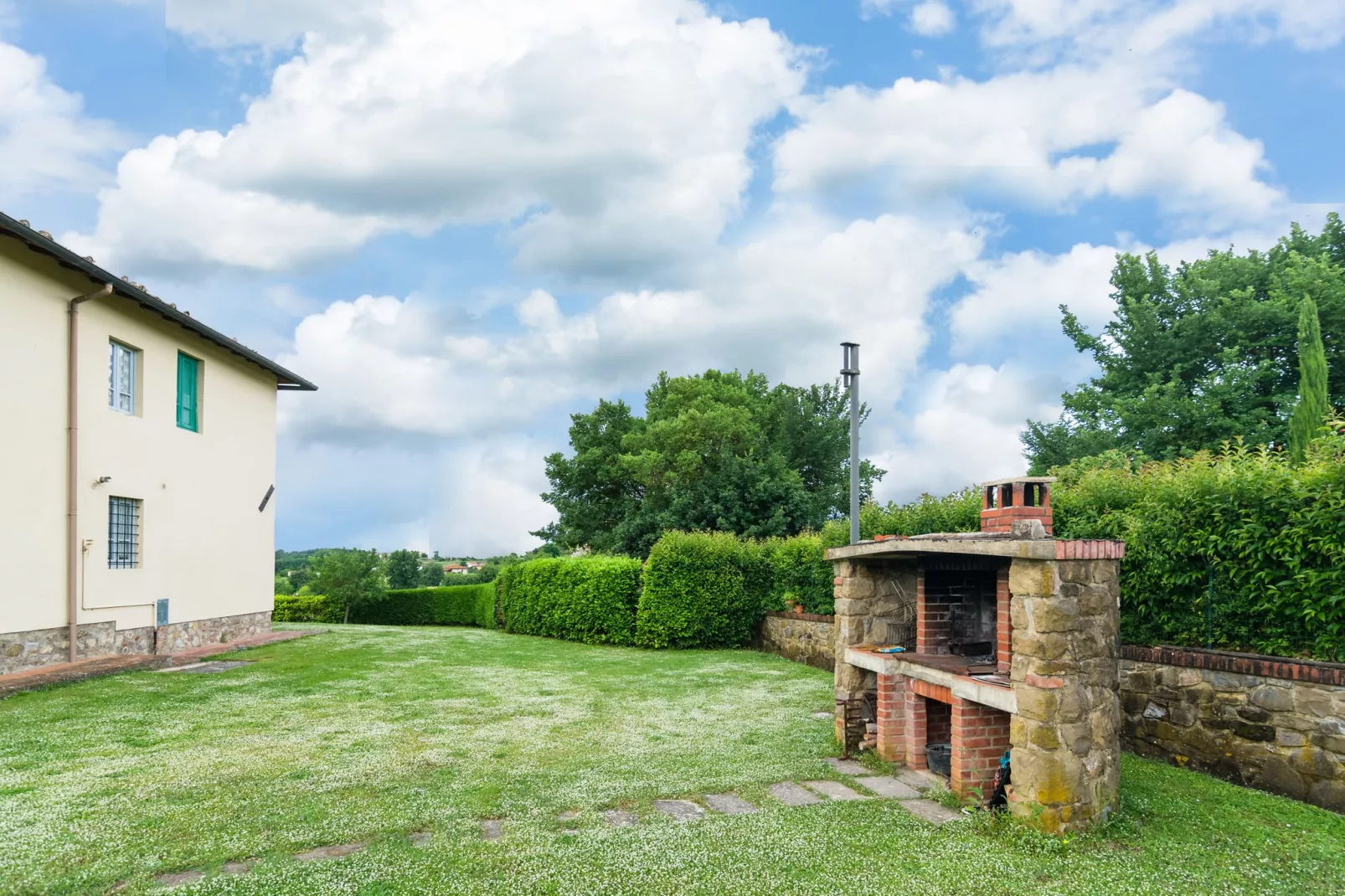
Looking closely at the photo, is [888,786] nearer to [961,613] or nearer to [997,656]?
[997,656]

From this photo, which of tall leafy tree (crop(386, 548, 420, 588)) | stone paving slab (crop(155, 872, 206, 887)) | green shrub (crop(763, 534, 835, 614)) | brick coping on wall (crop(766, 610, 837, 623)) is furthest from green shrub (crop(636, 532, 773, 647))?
tall leafy tree (crop(386, 548, 420, 588))

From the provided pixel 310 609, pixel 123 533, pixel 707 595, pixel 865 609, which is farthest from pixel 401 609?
pixel 865 609

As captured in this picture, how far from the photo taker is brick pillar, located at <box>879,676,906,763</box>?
746cm

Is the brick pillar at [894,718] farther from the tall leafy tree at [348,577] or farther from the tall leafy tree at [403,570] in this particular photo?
the tall leafy tree at [403,570]

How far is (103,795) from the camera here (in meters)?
6.24

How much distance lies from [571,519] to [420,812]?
3122 cm

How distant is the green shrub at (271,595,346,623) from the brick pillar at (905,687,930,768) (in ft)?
96.0

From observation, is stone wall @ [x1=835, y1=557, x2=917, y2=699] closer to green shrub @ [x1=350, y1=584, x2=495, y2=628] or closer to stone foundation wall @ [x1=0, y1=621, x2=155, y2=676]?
stone foundation wall @ [x1=0, y1=621, x2=155, y2=676]

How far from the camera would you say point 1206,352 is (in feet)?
79.6

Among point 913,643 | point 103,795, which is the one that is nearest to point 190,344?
point 103,795

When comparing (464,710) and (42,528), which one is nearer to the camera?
(464,710)

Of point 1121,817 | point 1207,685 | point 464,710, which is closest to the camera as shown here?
point 1121,817

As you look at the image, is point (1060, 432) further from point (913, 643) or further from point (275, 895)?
point (275, 895)

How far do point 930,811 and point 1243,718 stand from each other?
3.05 metres
